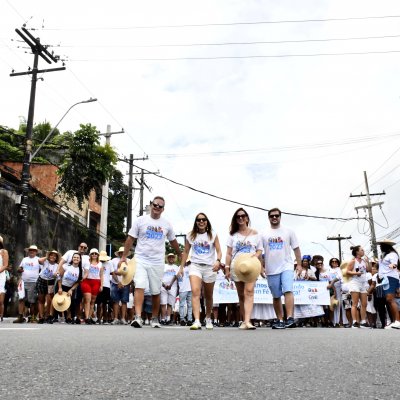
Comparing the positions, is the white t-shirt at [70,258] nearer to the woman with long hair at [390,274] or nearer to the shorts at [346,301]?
the shorts at [346,301]

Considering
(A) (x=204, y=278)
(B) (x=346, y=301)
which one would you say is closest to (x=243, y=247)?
(A) (x=204, y=278)

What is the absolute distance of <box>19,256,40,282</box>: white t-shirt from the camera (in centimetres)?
1275

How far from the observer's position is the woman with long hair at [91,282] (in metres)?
12.6

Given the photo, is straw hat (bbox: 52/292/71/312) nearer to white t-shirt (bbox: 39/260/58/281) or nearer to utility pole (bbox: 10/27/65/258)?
white t-shirt (bbox: 39/260/58/281)

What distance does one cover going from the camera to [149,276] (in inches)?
323

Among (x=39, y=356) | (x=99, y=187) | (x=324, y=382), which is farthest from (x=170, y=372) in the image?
(x=99, y=187)

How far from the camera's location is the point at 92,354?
354 cm

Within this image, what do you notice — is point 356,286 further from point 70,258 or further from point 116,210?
point 116,210

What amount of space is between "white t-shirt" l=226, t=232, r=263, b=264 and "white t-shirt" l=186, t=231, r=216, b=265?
283mm

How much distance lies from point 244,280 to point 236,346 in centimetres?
354

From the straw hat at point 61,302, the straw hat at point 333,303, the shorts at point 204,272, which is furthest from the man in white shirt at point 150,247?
the straw hat at point 333,303

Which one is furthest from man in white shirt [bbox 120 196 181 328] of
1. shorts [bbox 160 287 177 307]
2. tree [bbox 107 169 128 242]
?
tree [bbox 107 169 128 242]

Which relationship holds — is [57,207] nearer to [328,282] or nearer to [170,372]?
[328,282]

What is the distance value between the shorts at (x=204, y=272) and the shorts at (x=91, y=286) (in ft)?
17.0
